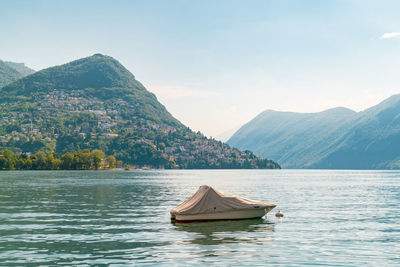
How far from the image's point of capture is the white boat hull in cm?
4138

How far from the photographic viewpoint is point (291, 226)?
3988 cm

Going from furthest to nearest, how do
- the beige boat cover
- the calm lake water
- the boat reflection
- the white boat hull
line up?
the beige boat cover
the white boat hull
the boat reflection
the calm lake water

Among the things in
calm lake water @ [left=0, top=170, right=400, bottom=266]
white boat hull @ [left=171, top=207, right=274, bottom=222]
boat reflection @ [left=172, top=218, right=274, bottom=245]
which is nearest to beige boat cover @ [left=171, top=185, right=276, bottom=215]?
white boat hull @ [left=171, top=207, right=274, bottom=222]

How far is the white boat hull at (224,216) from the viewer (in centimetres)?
4138

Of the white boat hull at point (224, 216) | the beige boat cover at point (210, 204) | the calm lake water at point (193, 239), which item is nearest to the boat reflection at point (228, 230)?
the calm lake water at point (193, 239)

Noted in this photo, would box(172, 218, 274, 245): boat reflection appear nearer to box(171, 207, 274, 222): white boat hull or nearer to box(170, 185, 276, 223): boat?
box(171, 207, 274, 222): white boat hull

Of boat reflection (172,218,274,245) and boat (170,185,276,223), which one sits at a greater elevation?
boat (170,185,276,223)

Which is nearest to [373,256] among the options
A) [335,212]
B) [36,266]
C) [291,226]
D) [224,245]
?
[224,245]

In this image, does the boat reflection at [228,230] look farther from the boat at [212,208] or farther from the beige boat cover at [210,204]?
the beige boat cover at [210,204]

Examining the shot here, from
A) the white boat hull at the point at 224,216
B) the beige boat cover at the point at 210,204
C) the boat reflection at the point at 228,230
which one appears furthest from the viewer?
the beige boat cover at the point at 210,204

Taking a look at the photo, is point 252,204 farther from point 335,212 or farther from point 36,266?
point 36,266

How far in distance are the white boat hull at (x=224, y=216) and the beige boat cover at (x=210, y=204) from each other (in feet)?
1.17

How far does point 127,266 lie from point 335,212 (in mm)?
35147

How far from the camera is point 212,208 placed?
41812mm
